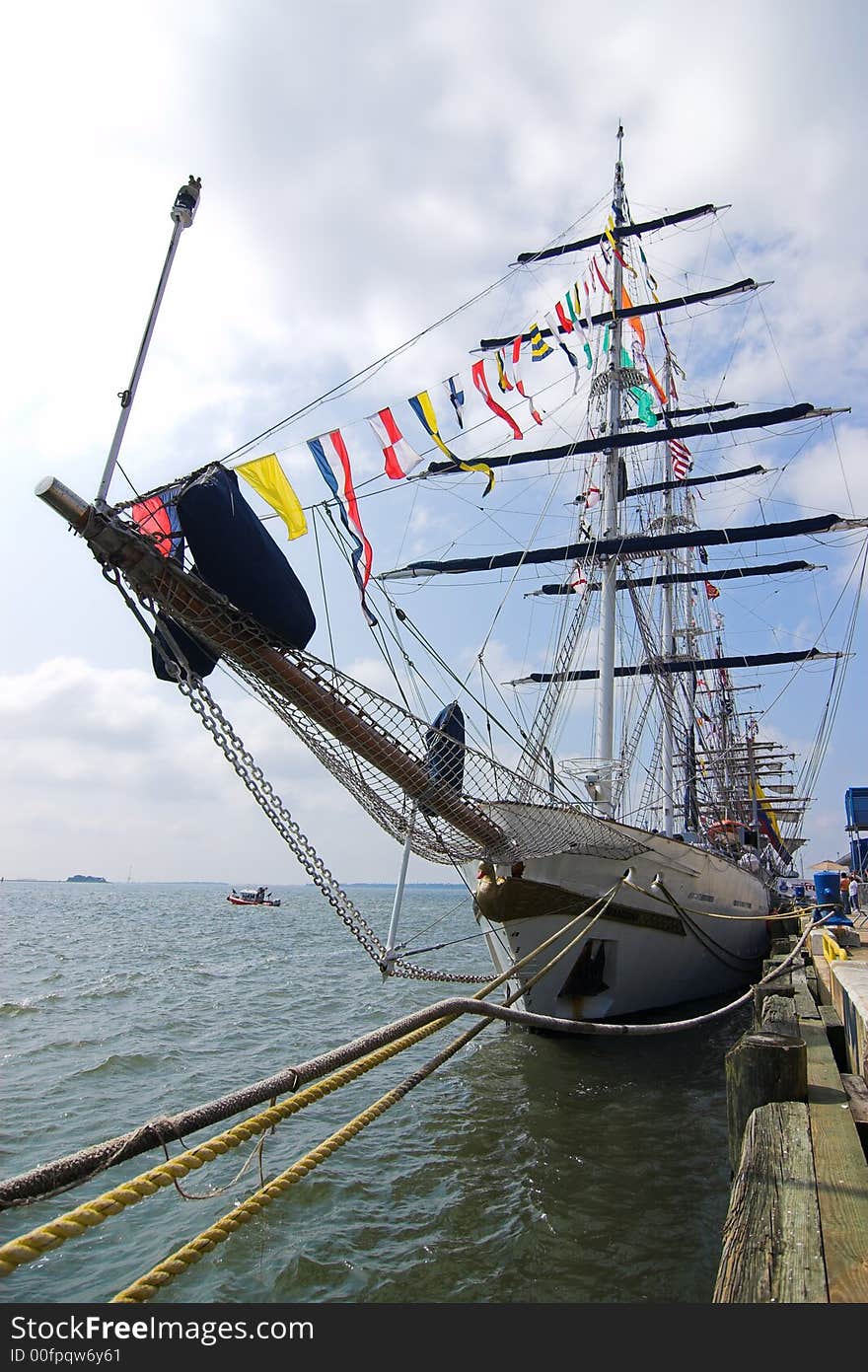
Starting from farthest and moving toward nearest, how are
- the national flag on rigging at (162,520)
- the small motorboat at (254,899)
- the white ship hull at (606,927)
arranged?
the small motorboat at (254,899) → the white ship hull at (606,927) → the national flag on rigging at (162,520)

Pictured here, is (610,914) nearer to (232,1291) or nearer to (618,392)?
(232,1291)

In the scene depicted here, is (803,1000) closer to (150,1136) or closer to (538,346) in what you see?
(150,1136)

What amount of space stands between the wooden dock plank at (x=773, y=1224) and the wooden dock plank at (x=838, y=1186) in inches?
1.8

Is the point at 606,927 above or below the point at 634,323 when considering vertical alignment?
below

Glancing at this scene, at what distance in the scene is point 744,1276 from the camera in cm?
261

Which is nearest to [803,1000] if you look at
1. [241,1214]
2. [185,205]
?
[241,1214]

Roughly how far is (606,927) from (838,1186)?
836cm

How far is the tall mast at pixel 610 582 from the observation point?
14.0 m

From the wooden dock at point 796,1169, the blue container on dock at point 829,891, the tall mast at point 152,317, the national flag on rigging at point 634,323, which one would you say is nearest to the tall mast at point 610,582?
the national flag on rigging at point 634,323

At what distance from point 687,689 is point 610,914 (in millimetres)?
18824

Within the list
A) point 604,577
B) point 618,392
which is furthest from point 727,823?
point 618,392

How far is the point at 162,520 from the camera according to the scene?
6156 millimetres

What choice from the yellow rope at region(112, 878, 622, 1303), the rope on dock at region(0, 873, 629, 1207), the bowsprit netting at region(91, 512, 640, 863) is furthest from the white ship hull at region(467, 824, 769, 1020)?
the rope on dock at region(0, 873, 629, 1207)

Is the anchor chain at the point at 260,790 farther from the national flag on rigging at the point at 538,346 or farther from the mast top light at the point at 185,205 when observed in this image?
the national flag on rigging at the point at 538,346
